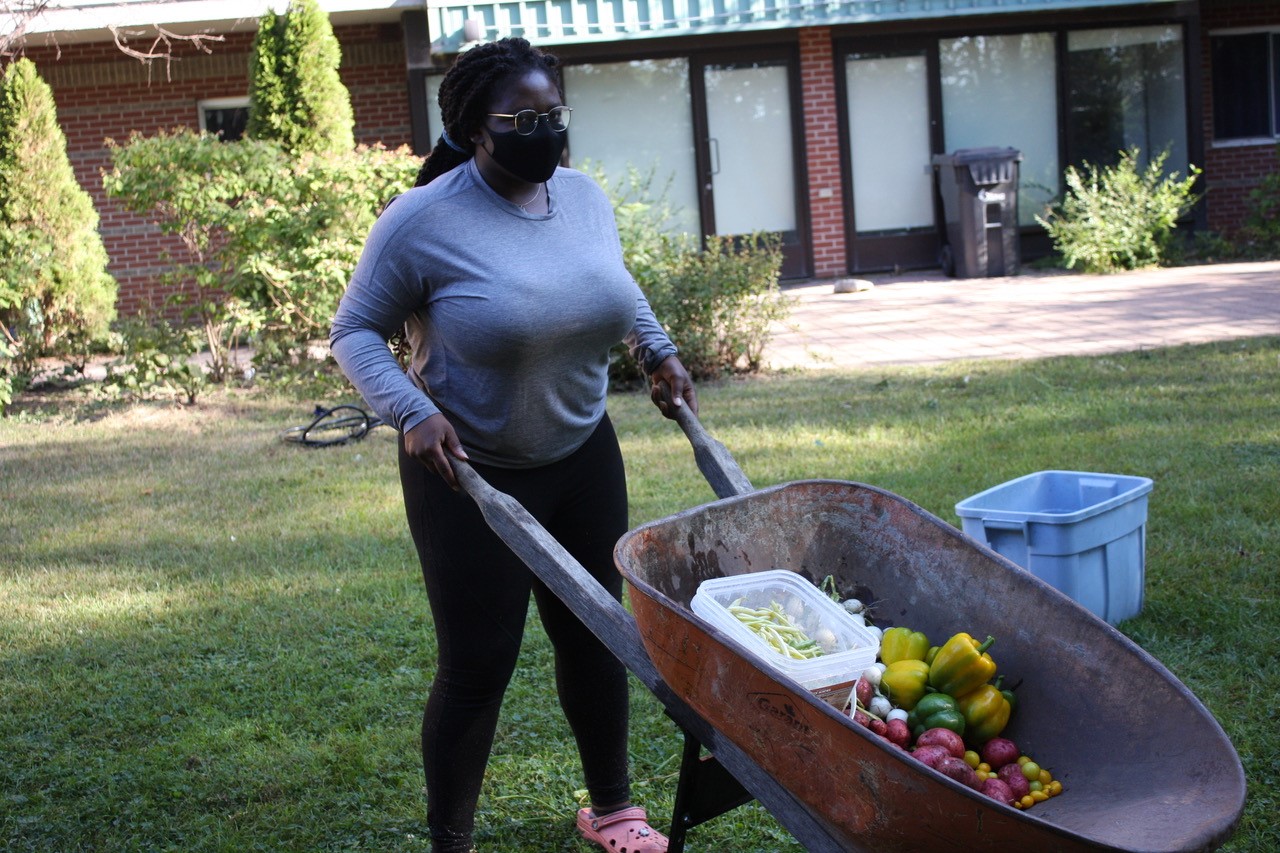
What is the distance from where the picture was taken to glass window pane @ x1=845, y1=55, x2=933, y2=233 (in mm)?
14852

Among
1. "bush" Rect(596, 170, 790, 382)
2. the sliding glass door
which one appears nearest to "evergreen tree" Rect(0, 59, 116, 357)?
"bush" Rect(596, 170, 790, 382)

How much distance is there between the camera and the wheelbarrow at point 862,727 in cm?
192

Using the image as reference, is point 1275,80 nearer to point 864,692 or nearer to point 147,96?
point 147,96

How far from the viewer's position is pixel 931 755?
2.15 m

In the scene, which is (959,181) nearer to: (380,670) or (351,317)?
(380,670)

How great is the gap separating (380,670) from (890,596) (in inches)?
90.9

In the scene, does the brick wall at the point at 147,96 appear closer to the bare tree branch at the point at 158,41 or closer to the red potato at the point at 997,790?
the bare tree branch at the point at 158,41

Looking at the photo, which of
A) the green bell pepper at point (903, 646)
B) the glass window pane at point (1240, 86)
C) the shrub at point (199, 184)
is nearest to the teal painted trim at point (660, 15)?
the glass window pane at point (1240, 86)

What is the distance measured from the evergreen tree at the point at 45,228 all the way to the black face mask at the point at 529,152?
920 cm

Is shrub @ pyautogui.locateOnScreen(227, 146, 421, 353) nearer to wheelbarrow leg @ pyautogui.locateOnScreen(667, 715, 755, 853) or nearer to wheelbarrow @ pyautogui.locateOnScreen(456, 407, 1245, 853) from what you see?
wheelbarrow @ pyautogui.locateOnScreen(456, 407, 1245, 853)

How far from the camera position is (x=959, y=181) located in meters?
13.8

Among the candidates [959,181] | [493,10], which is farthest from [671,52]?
[959,181]

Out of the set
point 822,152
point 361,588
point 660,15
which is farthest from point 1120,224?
point 361,588

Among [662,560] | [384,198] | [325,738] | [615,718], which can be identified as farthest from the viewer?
[384,198]
